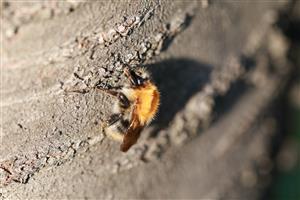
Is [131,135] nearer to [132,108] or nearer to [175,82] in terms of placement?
[132,108]

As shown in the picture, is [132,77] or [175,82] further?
[175,82]

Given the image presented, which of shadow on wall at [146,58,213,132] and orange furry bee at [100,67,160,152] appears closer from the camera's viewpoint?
orange furry bee at [100,67,160,152]

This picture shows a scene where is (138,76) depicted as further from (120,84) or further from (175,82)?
(175,82)

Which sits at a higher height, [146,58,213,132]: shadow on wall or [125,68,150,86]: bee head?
[125,68,150,86]: bee head

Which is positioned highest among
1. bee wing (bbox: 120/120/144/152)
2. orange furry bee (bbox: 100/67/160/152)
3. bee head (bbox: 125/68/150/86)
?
bee head (bbox: 125/68/150/86)

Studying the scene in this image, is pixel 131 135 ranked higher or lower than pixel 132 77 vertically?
lower

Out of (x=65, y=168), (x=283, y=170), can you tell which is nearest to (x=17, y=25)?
(x=65, y=168)

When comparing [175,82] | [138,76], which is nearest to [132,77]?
[138,76]
